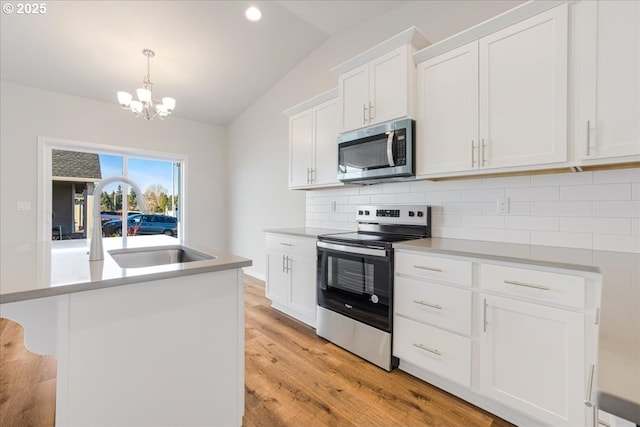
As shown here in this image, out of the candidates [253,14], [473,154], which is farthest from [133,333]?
[253,14]

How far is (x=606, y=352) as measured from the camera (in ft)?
1.52

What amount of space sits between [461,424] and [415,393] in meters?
0.31

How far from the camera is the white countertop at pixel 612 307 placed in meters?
0.37

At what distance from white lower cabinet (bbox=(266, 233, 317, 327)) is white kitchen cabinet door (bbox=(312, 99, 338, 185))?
0.71m

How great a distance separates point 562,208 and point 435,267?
865mm

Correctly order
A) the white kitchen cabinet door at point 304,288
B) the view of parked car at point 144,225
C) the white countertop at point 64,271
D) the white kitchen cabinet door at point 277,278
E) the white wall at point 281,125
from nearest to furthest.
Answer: the white countertop at point 64,271
the white wall at point 281,125
the white kitchen cabinet door at point 304,288
the white kitchen cabinet door at point 277,278
the view of parked car at point 144,225

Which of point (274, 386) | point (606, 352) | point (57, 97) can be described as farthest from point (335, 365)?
point (57, 97)

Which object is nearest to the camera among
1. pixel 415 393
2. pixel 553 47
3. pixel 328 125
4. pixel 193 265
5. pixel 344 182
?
pixel 193 265

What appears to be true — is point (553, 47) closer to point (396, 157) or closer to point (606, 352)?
point (396, 157)

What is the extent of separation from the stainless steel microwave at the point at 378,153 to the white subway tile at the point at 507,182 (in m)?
0.53

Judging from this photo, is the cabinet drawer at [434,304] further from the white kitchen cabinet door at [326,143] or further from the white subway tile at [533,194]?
the white kitchen cabinet door at [326,143]

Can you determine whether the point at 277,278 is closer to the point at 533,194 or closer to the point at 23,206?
the point at 533,194

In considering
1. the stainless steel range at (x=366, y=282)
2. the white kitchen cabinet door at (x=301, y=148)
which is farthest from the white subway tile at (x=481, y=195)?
the white kitchen cabinet door at (x=301, y=148)

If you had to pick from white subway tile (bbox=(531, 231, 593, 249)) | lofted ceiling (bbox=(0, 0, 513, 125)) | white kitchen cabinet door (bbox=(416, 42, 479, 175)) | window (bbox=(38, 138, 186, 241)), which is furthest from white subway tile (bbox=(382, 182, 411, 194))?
window (bbox=(38, 138, 186, 241))
